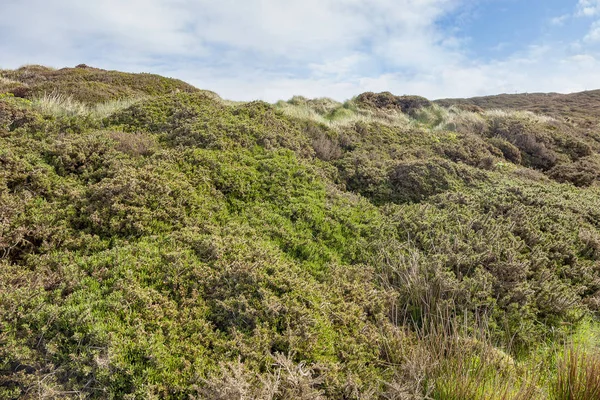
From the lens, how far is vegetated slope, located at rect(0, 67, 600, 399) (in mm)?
2932

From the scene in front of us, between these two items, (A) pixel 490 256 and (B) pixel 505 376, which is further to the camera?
(A) pixel 490 256

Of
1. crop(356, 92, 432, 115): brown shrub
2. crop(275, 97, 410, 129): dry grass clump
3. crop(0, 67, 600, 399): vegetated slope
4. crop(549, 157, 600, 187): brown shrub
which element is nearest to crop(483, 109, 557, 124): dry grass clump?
crop(356, 92, 432, 115): brown shrub

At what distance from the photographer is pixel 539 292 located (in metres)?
5.24

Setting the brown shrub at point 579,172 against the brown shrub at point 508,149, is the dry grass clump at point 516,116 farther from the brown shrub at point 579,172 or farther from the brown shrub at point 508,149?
the brown shrub at point 579,172

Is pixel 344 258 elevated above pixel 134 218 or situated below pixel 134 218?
below

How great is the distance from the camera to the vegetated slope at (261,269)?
293 centimetres

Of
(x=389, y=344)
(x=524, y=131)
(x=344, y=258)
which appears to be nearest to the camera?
(x=389, y=344)

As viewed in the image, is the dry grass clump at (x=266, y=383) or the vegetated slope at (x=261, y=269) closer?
the dry grass clump at (x=266, y=383)

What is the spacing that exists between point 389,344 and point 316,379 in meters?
1.28

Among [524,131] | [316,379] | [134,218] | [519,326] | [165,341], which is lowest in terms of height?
[519,326]

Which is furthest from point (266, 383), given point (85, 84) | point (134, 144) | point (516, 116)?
point (516, 116)

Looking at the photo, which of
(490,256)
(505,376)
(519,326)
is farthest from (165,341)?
(490,256)

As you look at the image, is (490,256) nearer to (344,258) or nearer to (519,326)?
(519,326)

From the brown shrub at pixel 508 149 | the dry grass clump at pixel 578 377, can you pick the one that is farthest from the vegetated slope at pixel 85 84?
the brown shrub at pixel 508 149
